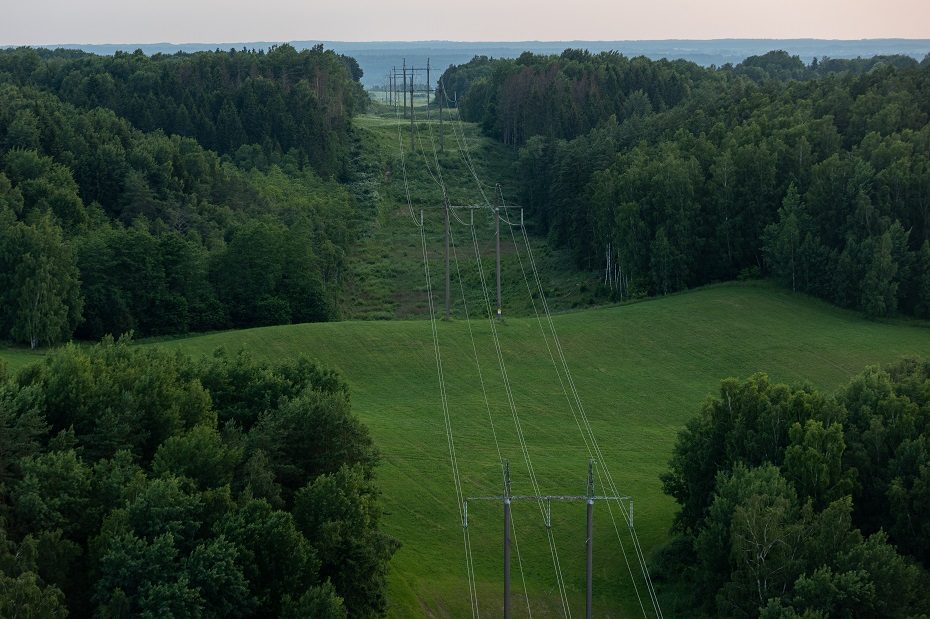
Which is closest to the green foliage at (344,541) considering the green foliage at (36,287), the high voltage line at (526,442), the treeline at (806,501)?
the high voltage line at (526,442)

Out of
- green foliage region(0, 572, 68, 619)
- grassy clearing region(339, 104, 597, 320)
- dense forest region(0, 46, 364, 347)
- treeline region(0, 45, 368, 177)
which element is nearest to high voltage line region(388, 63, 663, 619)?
grassy clearing region(339, 104, 597, 320)

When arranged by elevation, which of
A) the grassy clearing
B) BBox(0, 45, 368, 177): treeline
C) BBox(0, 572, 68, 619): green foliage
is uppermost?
BBox(0, 45, 368, 177): treeline

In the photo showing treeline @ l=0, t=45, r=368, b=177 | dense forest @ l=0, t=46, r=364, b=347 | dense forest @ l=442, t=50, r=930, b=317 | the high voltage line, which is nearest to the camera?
the high voltage line

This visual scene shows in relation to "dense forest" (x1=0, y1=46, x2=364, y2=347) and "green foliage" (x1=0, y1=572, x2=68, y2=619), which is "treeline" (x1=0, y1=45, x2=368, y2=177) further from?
"green foliage" (x1=0, y1=572, x2=68, y2=619)

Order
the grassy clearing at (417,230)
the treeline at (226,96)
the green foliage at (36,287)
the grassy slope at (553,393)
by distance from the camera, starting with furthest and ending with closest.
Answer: the treeline at (226,96), the grassy clearing at (417,230), the green foliage at (36,287), the grassy slope at (553,393)

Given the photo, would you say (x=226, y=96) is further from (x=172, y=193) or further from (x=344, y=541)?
(x=344, y=541)

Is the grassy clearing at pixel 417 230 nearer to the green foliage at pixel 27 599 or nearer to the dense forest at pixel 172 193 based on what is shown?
the dense forest at pixel 172 193

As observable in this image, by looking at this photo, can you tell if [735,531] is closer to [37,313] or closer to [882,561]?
[882,561]
